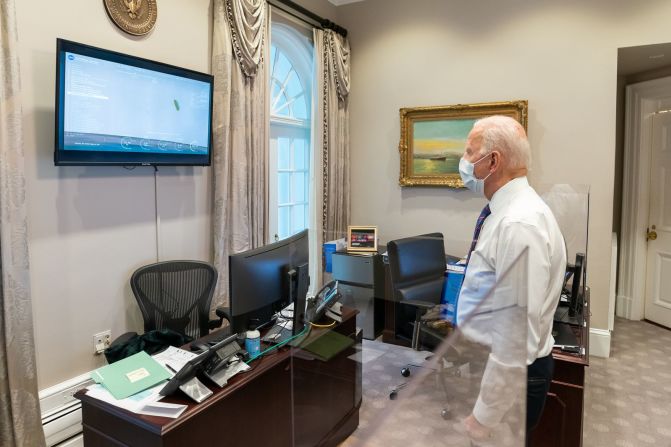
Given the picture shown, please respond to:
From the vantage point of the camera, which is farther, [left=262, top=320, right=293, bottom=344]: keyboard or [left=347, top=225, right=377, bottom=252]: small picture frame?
[left=347, top=225, right=377, bottom=252]: small picture frame

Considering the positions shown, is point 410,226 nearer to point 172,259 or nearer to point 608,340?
point 608,340

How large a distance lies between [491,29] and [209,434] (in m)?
3.90

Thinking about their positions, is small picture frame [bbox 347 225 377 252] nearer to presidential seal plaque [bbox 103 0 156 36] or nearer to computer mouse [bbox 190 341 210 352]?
computer mouse [bbox 190 341 210 352]

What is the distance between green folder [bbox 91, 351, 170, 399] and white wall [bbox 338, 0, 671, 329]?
2.27 metres

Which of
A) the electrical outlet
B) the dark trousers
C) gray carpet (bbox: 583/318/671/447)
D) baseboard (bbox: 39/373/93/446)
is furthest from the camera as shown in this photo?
gray carpet (bbox: 583/318/671/447)

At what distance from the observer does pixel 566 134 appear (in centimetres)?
382

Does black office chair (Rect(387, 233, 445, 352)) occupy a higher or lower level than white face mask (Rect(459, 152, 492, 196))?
lower

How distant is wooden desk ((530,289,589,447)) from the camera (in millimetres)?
2002

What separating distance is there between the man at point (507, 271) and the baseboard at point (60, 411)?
2144 mm

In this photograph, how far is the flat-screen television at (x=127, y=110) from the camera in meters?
2.18

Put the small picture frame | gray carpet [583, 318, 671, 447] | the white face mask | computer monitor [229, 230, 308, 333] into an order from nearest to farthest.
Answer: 1. the white face mask
2. computer monitor [229, 230, 308, 333]
3. gray carpet [583, 318, 671, 447]
4. the small picture frame

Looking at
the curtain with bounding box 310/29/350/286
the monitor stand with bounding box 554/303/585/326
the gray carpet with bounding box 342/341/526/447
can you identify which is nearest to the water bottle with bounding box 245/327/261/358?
the gray carpet with bounding box 342/341/526/447

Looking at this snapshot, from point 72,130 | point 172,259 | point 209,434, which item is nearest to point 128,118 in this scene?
point 72,130

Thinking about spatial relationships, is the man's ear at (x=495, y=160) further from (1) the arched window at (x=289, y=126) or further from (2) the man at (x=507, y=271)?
(1) the arched window at (x=289, y=126)
